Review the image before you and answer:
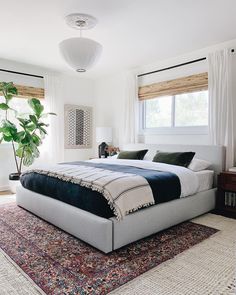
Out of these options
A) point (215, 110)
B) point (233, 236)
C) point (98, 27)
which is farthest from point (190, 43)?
point (233, 236)

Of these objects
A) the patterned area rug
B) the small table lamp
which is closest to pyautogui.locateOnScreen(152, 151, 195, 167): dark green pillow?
the patterned area rug

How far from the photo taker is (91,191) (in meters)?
2.33

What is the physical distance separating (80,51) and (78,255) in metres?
2.08

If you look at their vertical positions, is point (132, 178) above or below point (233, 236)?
above

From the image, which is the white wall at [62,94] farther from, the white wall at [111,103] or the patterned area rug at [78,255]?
the patterned area rug at [78,255]

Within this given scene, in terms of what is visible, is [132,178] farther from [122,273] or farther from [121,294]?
[121,294]

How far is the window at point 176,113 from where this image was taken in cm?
414

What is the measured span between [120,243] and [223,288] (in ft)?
2.91

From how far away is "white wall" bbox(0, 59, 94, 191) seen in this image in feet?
15.6

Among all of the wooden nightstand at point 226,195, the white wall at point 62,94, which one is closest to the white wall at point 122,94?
the white wall at point 62,94

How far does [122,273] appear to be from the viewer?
1870 mm

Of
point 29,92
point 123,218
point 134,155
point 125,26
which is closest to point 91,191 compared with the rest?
point 123,218

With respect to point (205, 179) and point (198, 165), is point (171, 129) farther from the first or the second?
point (205, 179)

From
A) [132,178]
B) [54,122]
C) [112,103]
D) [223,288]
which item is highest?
[112,103]
